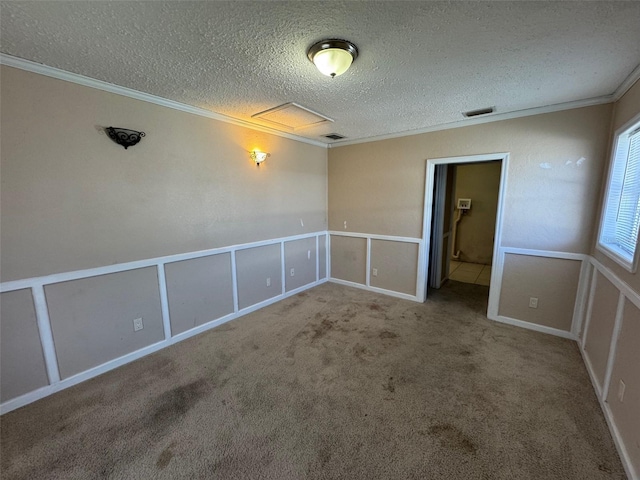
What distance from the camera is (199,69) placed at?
191 cm

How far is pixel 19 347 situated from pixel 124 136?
5.81 feet

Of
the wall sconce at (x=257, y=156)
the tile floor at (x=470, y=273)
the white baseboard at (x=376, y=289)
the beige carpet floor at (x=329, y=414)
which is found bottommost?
the tile floor at (x=470, y=273)

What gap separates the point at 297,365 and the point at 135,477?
4.09 ft

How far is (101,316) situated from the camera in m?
2.23

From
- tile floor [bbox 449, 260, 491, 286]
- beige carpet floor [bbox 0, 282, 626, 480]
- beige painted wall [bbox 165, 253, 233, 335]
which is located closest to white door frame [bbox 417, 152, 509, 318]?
beige carpet floor [bbox 0, 282, 626, 480]

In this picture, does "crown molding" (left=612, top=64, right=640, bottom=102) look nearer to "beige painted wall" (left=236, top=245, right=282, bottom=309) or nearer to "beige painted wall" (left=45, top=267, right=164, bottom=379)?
"beige painted wall" (left=236, top=245, right=282, bottom=309)

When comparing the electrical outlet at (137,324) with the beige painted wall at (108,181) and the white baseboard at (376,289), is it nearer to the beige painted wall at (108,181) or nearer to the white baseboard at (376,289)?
the beige painted wall at (108,181)

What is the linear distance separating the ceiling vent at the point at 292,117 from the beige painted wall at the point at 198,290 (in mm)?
1697

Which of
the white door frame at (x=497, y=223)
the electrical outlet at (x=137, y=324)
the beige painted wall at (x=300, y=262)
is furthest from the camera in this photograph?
the beige painted wall at (x=300, y=262)

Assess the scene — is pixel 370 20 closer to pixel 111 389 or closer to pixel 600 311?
pixel 600 311

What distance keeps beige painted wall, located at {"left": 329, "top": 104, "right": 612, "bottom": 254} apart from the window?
0.24m

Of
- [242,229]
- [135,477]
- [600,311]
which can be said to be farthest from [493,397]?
[242,229]

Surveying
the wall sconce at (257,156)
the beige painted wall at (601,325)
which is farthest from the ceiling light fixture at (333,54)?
the beige painted wall at (601,325)

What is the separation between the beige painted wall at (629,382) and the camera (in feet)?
4.60
